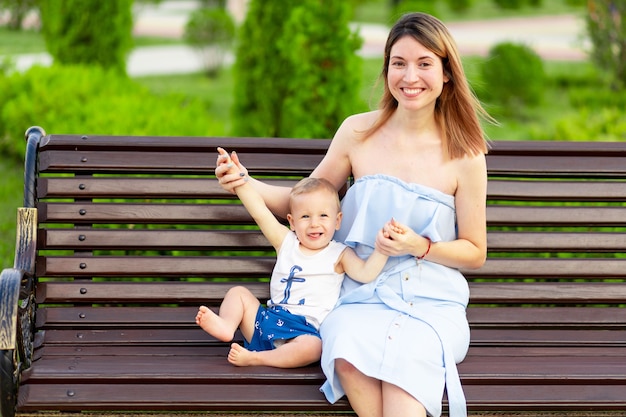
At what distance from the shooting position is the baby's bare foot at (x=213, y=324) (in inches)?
122

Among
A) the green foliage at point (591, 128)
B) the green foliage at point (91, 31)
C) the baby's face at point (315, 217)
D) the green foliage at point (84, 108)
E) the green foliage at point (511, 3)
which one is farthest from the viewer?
the green foliage at point (511, 3)

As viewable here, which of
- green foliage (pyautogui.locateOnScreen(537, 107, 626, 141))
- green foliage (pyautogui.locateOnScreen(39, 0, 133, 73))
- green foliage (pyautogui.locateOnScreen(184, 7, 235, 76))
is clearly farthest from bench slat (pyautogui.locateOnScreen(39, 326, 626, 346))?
green foliage (pyautogui.locateOnScreen(184, 7, 235, 76))

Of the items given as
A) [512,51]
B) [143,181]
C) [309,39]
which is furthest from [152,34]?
[143,181]

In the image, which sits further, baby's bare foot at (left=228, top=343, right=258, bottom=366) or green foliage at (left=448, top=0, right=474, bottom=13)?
green foliage at (left=448, top=0, right=474, bottom=13)

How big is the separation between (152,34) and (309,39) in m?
14.5

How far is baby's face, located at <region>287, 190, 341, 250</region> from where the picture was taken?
3.18 meters

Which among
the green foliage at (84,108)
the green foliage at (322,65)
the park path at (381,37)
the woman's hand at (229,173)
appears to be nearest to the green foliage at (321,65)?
the green foliage at (322,65)

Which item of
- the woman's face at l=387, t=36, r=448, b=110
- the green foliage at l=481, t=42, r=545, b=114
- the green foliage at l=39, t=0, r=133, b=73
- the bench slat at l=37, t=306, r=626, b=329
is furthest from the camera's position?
the green foliage at l=481, t=42, r=545, b=114

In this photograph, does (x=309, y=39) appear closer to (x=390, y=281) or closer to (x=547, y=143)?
(x=547, y=143)

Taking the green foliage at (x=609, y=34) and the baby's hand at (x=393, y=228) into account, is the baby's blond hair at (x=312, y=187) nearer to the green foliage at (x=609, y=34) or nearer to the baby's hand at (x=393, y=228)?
the baby's hand at (x=393, y=228)

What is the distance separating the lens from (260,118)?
775 cm

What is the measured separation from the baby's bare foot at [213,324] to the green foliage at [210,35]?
35.8 feet

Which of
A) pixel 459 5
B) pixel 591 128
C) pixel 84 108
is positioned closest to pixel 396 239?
pixel 84 108

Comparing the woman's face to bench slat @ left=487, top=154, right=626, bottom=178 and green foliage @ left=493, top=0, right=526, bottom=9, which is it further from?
green foliage @ left=493, top=0, right=526, bottom=9
